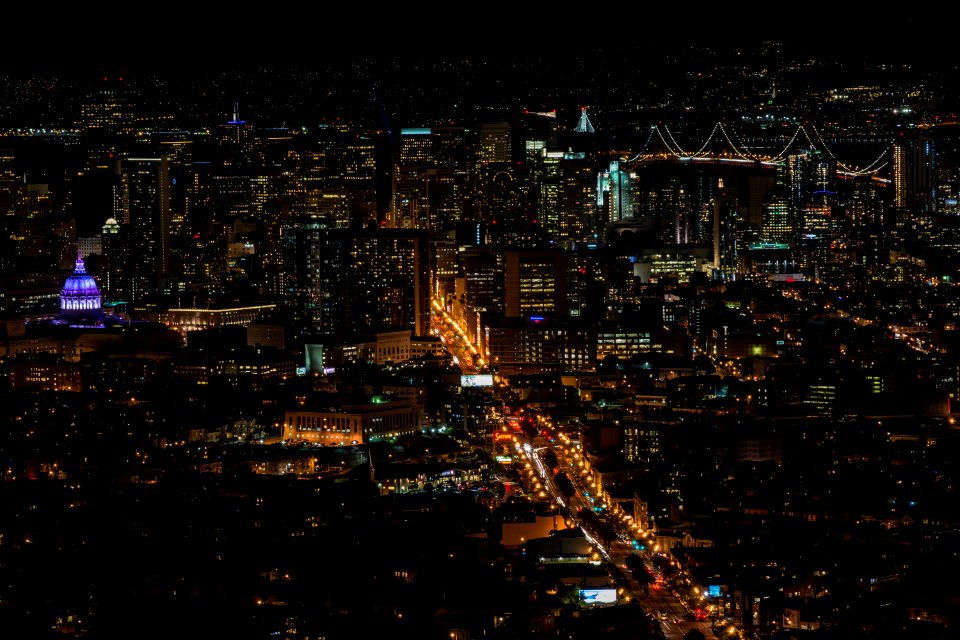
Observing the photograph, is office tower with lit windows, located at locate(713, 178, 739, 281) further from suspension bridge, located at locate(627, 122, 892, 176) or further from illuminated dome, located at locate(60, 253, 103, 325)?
illuminated dome, located at locate(60, 253, 103, 325)

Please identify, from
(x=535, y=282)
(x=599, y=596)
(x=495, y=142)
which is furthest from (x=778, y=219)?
(x=599, y=596)

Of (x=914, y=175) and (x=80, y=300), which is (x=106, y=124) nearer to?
(x=80, y=300)

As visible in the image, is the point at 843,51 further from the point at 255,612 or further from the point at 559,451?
the point at 255,612

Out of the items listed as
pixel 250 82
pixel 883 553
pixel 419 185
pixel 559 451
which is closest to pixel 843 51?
pixel 419 185

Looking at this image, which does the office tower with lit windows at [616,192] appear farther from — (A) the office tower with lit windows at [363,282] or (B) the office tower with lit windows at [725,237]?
(A) the office tower with lit windows at [363,282]

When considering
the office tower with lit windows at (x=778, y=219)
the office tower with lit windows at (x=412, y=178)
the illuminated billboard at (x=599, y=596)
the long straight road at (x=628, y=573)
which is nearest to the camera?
the long straight road at (x=628, y=573)

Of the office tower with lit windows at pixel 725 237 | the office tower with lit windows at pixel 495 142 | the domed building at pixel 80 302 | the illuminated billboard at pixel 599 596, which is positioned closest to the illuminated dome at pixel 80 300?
the domed building at pixel 80 302

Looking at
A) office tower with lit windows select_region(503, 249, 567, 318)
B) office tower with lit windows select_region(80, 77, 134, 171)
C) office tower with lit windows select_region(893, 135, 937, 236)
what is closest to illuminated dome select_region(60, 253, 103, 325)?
office tower with lit windows select_region(80, 77, 134, 171)
